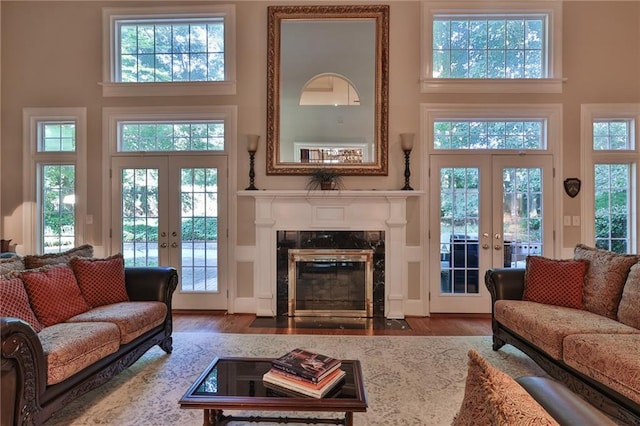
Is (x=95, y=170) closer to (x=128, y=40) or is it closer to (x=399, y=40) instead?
(x=128, y=40)

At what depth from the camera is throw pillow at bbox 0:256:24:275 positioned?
96.8 inches

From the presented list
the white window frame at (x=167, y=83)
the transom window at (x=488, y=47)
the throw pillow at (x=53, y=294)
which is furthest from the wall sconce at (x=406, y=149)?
the throw pillow at (x=53, y=294)

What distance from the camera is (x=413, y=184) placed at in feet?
14.4

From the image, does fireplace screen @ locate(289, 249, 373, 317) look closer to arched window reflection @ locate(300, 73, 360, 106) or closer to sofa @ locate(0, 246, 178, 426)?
sofa @ locate(0, 246, 178, 426)

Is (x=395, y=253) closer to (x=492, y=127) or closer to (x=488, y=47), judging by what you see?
(x=492, y=127)

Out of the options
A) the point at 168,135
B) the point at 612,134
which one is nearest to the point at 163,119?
the point at 168,135

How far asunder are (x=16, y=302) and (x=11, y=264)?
2.05ft

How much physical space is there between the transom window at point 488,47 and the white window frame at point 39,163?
15.4ft

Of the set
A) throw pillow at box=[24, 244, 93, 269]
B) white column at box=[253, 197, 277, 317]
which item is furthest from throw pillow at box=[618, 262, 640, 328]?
throw pillow at box=[24, 244, 93, 269]

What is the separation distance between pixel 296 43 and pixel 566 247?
4.29 m

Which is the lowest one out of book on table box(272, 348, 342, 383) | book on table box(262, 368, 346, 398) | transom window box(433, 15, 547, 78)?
book on table box(262, 368, 346, 398)

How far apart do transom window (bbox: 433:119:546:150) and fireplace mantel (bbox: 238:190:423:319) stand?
2.86 feet

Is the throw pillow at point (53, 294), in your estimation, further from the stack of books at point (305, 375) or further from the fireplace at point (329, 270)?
the fireplace at point (329, 270)

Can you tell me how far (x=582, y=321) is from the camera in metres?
2.46
